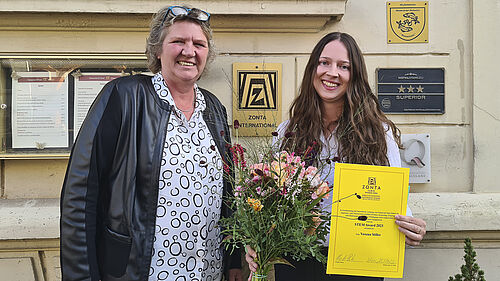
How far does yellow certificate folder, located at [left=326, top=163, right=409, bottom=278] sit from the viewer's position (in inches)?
71.7

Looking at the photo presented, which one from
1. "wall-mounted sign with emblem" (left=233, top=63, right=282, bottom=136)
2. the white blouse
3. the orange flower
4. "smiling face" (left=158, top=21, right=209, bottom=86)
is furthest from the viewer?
"wall-mounted sign with emblem" (left=233, top=63, right=282, bottom=136)

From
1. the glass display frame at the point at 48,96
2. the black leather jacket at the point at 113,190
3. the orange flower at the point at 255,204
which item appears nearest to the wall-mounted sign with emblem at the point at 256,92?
the glass display frame at the point at 48,96

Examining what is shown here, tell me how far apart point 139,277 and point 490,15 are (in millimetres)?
3124

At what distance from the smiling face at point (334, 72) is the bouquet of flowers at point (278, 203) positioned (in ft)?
2.01

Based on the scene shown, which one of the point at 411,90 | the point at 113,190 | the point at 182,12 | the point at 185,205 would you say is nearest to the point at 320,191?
the point at 185,205

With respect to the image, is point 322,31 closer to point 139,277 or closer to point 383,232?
point 383,232

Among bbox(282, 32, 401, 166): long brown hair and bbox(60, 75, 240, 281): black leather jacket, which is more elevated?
bbox(282, 32, 401, 166): long brown hair

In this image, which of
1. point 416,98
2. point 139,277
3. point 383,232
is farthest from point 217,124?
point 416,98

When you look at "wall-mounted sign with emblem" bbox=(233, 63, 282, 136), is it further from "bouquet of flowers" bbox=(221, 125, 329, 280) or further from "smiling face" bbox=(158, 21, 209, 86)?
"bouquet of flowers" bbox=(221, 125, 329, 280)

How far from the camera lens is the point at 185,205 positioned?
199 centimetres

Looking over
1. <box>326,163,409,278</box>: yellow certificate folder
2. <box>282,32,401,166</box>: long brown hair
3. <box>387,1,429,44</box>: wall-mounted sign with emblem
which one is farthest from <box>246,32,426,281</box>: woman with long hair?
<box>387,1,429,44</box>: wall-mounted sign with emblem

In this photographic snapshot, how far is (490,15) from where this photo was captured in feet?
10.8

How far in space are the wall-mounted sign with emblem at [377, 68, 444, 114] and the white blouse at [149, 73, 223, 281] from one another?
1676 mm

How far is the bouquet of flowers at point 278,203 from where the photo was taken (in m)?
1.56
